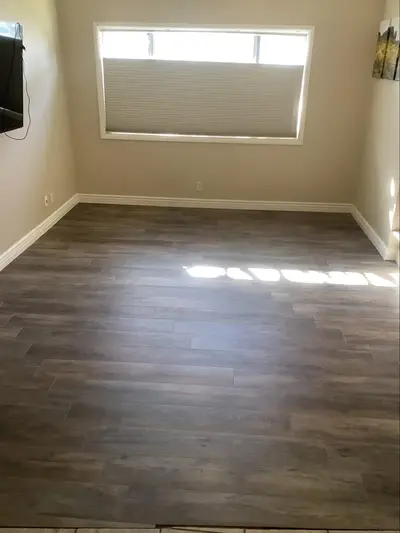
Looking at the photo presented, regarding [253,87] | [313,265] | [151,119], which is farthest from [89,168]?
[313,265]

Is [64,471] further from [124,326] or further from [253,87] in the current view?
[253,87]

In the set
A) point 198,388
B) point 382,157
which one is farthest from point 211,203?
point 198,388

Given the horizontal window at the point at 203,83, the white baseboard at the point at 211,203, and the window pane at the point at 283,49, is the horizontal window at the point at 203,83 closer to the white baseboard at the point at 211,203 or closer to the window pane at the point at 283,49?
the window pane at the point at 283,49

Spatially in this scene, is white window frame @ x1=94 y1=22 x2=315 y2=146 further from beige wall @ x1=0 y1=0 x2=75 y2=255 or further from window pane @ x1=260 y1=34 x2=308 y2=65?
beige wall @ x1=0 y1=0 x2=75 y2=255

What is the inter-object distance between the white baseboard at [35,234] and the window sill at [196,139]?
0.89m

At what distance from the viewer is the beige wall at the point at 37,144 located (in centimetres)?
400

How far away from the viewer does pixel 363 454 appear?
6.86 feet

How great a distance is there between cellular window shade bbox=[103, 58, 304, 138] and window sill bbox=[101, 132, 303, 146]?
61 millimetres

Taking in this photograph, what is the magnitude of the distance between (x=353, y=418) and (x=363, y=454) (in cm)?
24

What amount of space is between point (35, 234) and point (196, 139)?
208 cm

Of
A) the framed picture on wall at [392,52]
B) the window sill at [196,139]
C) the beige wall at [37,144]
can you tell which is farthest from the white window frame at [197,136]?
the framed picture on wall at [392,52]

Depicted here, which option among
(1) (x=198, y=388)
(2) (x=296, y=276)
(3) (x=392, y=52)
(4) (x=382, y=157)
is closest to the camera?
(1) (x=198, y=388)

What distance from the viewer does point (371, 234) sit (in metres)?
4.78

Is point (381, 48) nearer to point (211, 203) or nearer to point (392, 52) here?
point (392, 52)
